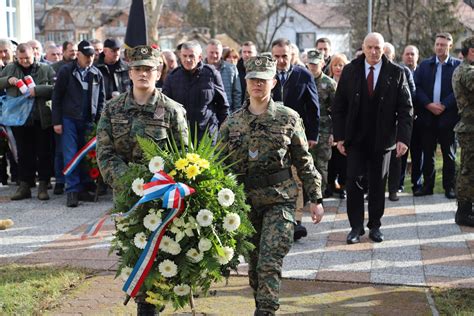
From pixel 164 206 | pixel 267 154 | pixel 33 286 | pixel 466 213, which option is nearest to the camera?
pixel 164 206

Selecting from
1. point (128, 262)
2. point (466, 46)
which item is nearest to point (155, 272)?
point (128, 262)

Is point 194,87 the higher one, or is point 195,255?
point 194,87

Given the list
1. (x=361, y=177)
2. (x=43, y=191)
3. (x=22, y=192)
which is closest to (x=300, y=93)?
(x=361, y=177)

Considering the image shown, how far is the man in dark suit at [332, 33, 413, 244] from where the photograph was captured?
310 inches

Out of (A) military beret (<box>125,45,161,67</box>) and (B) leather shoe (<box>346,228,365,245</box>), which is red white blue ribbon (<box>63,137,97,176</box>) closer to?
(B) leather shoe (<box>346,228,365,245</box>)

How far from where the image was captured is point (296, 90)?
8.20 m

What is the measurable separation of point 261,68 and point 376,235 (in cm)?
355

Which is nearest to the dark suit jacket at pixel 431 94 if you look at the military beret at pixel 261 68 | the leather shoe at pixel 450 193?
the leather shoe at pixel 450 193

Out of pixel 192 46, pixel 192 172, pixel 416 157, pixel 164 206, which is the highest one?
pixel 192 46

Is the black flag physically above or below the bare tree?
below

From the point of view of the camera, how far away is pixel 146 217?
485cm

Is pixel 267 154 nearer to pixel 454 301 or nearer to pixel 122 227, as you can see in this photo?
pixel 122 227

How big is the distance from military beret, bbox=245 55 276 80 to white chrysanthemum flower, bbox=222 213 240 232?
3.73 feet

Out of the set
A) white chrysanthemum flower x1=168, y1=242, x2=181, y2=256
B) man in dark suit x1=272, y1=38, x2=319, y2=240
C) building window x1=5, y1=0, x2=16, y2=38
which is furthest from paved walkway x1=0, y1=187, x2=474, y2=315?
building window x1=5, y1=0, x2=16, y2=38
